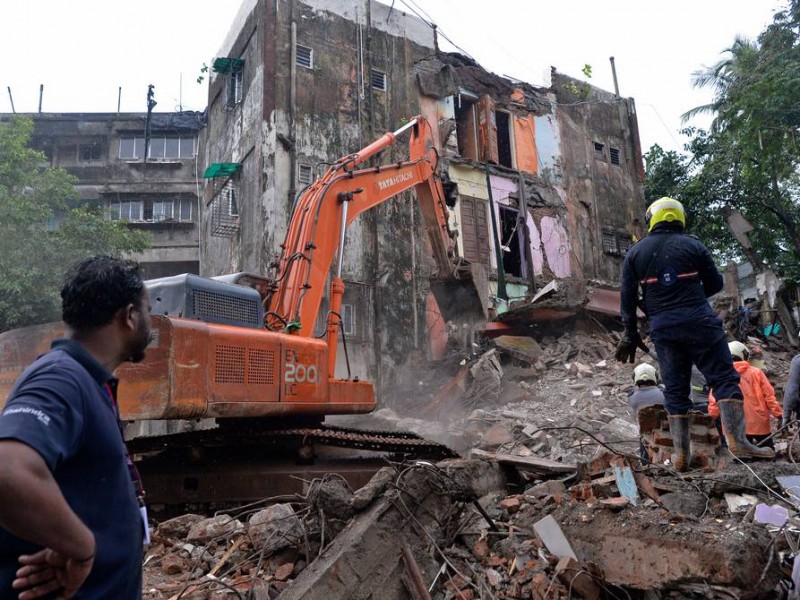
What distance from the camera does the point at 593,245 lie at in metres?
20.8

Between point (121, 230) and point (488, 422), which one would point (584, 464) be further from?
point (121, 230)

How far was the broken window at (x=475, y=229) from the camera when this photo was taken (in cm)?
1791

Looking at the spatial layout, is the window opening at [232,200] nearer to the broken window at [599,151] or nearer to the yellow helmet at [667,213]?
the broken window at [599,151]

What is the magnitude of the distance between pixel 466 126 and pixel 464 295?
24.6 ft

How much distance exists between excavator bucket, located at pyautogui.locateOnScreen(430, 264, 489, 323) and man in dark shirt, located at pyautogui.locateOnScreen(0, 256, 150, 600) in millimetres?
10954

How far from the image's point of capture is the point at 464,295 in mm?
13883

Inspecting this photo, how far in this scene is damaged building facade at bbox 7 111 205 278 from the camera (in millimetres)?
25609

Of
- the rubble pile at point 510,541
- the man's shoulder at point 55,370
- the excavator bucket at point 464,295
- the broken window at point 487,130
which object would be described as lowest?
the rubble pile at point 510,541

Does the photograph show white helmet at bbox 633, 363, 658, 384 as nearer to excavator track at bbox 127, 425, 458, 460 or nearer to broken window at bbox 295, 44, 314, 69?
excavator track at bbox 127, 425, 458, 460

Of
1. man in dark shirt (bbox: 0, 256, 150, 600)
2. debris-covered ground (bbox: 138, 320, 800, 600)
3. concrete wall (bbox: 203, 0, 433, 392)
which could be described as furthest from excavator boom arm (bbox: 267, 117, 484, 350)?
concrete wall (bbox: 203, 0, 433, 392)

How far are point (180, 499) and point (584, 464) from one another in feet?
→ 12.6

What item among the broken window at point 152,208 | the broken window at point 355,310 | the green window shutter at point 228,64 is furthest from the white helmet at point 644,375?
the broken window at point 152,208

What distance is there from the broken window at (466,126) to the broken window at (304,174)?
4.95m

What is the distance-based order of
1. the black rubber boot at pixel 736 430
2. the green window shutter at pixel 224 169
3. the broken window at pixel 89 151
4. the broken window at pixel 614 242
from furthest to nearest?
1. the broken window at pixel 89 151
2. the broken window at pixel 614 242
3. the green window shutter at pixel 224 169
4. the black rubber boot at pixel 736 430
